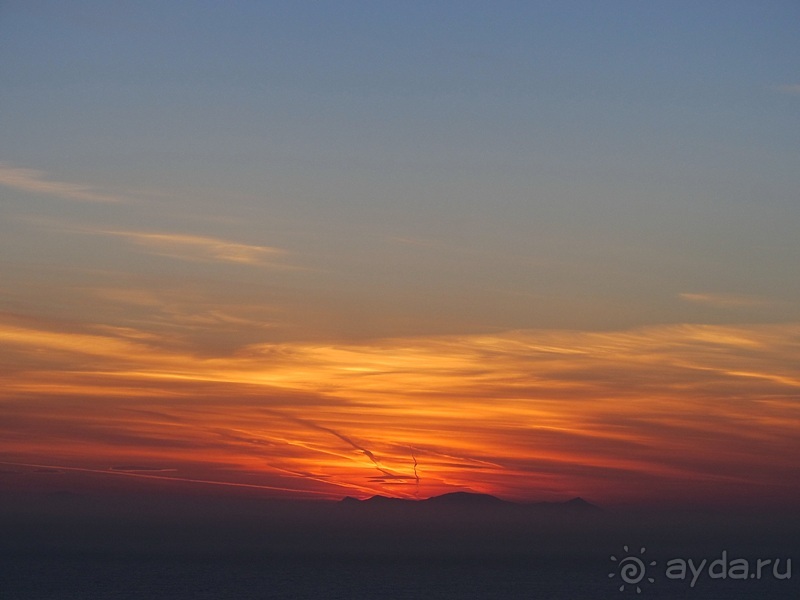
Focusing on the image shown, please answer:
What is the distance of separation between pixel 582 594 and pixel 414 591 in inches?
1406

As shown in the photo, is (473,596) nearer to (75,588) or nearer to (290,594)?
(290,594)

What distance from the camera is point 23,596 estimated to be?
175 m

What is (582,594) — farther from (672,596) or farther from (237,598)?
(237,598)

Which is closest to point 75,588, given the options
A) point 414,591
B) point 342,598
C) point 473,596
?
point 342,598

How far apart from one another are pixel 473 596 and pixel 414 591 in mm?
13791

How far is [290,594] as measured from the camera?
182m

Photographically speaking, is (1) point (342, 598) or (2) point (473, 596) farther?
(2) point (473, 596)

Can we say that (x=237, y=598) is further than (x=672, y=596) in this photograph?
No

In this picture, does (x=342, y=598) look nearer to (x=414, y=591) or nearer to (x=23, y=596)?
(x=414, y=591)

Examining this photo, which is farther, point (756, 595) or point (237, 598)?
point (756, 595)

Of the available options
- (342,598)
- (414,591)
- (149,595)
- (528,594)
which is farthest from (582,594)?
(149,595)

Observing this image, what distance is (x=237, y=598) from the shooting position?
17500cm

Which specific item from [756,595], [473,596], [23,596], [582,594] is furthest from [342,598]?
[756,595]

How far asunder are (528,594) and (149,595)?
7657 centimetres
